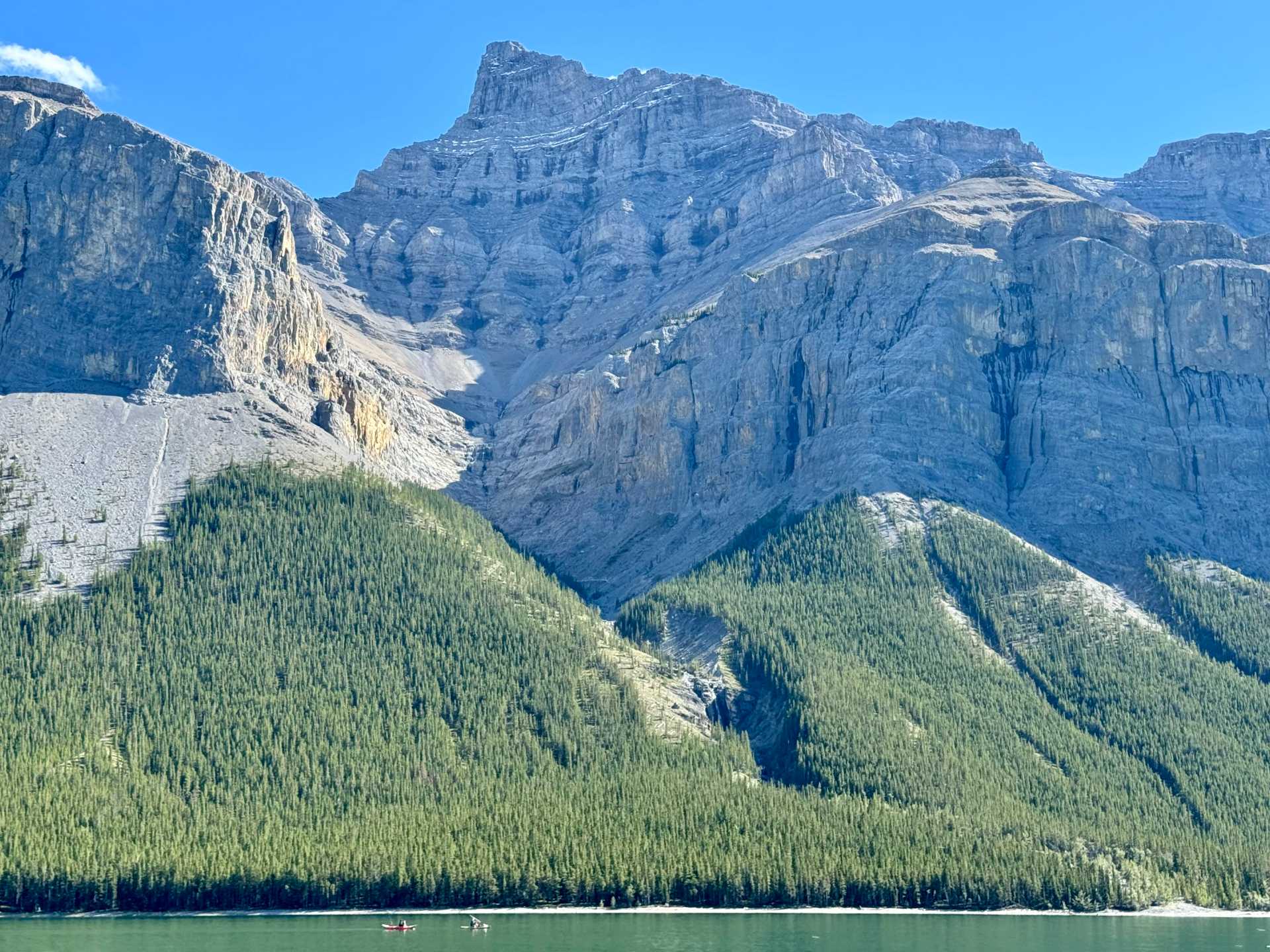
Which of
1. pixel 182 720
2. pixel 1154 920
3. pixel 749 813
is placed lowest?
pixel 1154 920

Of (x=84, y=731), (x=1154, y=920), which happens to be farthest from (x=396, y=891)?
(x=1154, y=920)

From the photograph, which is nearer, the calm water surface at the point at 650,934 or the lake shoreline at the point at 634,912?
the calm water surface at the point at 650,934

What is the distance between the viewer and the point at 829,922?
155 m

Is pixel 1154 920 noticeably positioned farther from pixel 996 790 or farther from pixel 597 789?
pixel 597 789

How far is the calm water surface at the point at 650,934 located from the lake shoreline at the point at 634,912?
1763 millimetres

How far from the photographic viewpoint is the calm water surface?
432ft

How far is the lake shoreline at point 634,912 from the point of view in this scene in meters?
159

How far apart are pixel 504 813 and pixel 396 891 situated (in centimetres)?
1823

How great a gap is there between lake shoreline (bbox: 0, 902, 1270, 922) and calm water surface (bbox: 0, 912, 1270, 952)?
176cm

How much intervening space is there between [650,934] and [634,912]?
834 inches

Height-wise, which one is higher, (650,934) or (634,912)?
(634,912)

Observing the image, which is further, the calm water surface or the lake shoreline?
the lake shoreline

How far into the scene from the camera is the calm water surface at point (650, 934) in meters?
132

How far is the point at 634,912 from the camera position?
162250 millimetres
